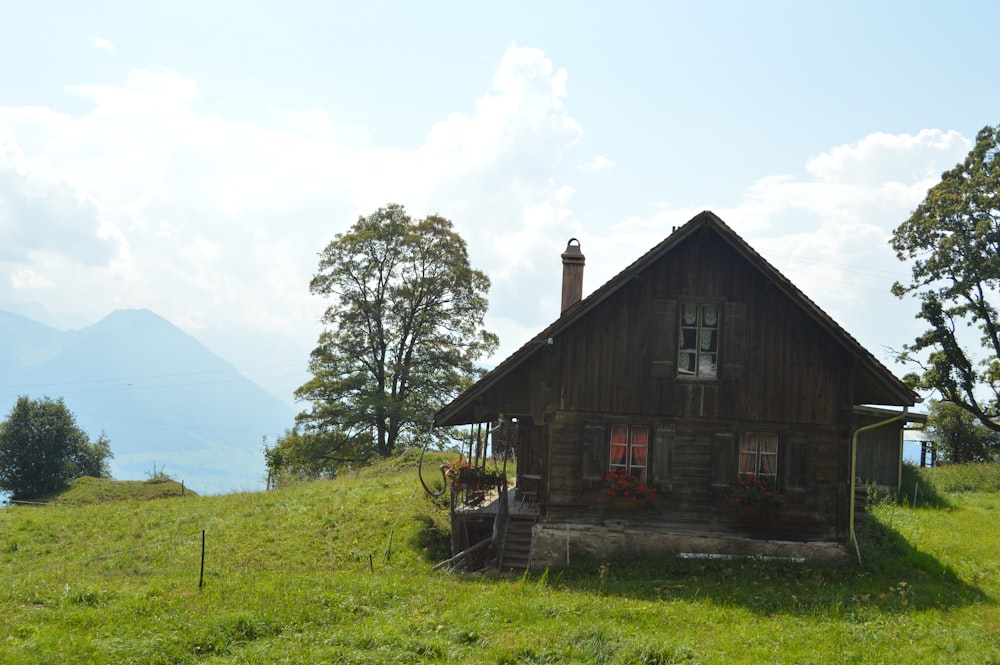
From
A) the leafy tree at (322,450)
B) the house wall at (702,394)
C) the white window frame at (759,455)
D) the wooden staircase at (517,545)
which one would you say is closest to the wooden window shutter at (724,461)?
the house wall at (702,394)

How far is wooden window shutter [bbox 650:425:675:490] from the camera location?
1803 centimetres

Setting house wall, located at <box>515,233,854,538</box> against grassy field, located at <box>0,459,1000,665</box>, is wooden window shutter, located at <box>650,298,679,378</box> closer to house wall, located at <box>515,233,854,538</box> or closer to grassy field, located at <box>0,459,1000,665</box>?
house wall, located at <box>515,233,854,538</box>

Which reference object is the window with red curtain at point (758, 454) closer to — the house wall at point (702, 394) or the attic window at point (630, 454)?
the house wall at point (702, 394)

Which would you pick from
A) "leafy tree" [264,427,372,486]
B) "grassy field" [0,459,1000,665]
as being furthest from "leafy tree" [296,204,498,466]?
"grassy field" [0,459,1000,665]

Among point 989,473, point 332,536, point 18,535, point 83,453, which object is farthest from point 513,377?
point 83,453

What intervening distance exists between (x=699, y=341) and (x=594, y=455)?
3614 mm

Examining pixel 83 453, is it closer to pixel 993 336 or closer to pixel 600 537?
pixel 600 537

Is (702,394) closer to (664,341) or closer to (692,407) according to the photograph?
(692,407)

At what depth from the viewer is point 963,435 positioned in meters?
41.7

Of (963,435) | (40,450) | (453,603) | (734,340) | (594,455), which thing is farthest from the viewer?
(40,450)

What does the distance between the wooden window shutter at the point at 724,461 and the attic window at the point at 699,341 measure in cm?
148

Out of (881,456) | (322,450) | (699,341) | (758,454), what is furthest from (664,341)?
(322,450)

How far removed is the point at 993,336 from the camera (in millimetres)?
34219

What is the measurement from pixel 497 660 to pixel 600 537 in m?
7.30
